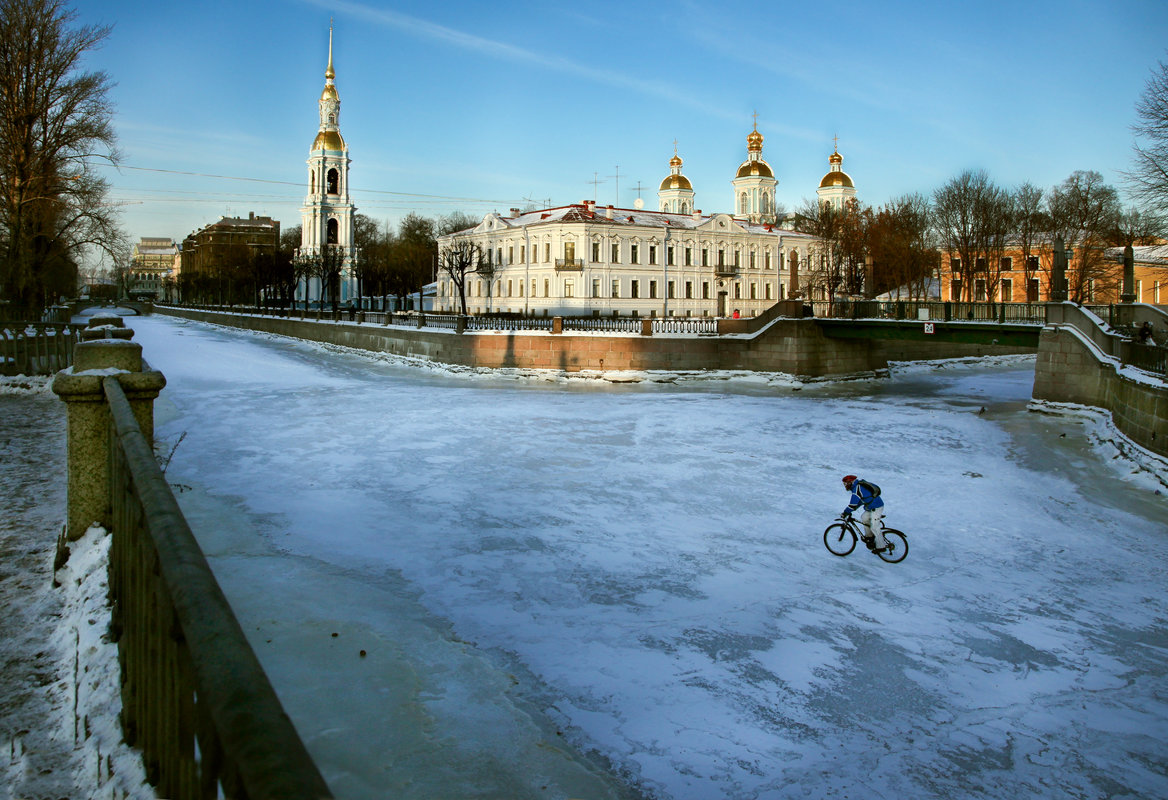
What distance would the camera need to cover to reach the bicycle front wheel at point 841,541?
10.5 meters

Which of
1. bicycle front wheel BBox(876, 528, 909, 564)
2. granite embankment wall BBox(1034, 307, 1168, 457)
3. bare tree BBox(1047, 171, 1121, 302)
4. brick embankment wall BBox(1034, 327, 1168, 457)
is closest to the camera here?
bicycle front wheel BBox(876, 528, 909, 564)

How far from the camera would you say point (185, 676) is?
2.18 m

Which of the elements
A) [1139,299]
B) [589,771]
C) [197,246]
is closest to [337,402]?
[589,771]

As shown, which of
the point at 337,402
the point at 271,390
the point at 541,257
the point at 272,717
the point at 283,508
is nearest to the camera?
the point at 272,717

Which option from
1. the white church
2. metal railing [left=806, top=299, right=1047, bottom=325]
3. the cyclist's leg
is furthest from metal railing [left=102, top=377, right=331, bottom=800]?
the white church

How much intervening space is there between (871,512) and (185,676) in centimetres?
947

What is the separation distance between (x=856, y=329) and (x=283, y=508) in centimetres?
3055

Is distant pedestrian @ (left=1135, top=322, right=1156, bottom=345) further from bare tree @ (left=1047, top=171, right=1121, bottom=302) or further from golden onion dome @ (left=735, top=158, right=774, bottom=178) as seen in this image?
golden onion dome @ (left=735, top=158, right=774, bottom=178)

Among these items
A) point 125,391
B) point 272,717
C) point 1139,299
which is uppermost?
point 1139,299

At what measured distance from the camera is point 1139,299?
6656 cm

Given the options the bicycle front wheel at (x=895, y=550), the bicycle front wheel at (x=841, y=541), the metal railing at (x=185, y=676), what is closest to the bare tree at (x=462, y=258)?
the bicycle front wheel at (x=841, y=541)

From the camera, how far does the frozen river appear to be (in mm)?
5637

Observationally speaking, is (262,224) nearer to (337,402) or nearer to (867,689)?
(337,402)

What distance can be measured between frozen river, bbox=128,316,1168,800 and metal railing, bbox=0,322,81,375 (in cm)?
287
